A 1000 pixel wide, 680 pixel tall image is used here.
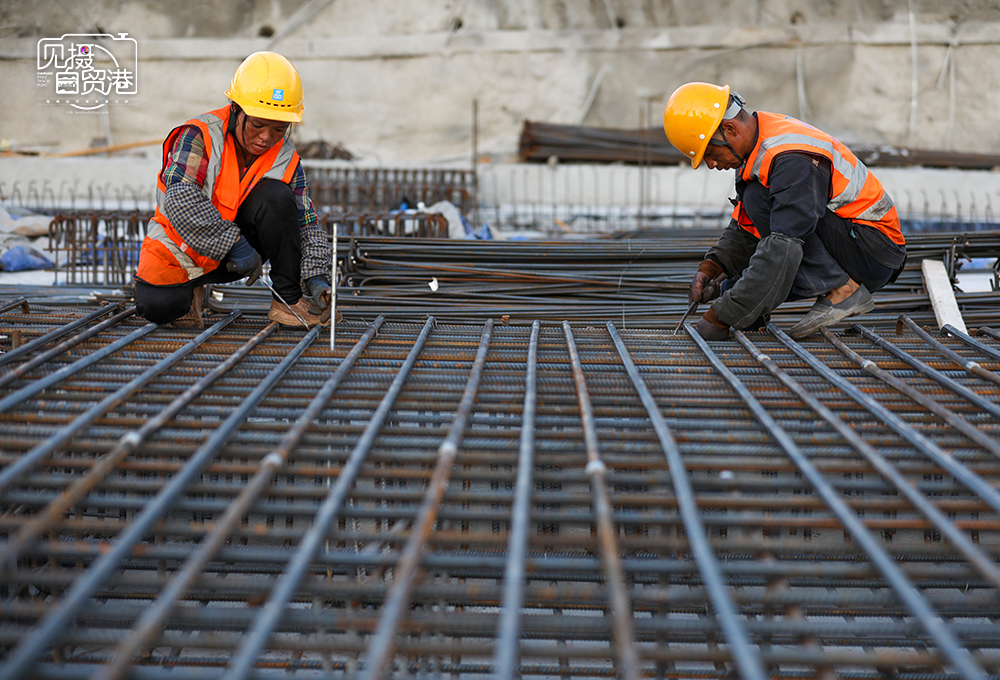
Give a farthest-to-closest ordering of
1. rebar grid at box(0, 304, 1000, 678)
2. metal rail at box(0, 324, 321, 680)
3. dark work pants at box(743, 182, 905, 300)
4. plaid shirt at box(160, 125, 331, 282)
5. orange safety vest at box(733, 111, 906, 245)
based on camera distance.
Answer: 1. dark work pants at box(743, 182, 905, 300)
2. orange safety vest at box(733, 111, 906, 245)
3. plaid shirt at box(160, 125, 331, 282)
4. rebar grid at box(0, 304, 1000, 678)
5. metal rail at box(0, 324, 321, 680)

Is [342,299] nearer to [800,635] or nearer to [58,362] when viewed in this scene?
[58,362]

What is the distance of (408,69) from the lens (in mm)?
16125

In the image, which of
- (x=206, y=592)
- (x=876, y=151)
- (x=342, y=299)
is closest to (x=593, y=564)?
(x=206, y=592)

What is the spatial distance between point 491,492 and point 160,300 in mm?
2179

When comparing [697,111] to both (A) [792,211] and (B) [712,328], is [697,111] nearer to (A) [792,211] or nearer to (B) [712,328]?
(A) [792,211]

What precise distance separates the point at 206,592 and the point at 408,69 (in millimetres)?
14727

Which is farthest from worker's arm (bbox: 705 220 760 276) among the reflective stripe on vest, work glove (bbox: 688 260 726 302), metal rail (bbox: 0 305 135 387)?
metal rail (bbox: 0 305 135 387)

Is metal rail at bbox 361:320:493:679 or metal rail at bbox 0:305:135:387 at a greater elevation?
metal rail at bbox 0:305:135:387

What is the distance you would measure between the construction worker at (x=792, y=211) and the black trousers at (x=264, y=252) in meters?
1.87

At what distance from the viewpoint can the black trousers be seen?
354cm

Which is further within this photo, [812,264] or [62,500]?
[812,264]

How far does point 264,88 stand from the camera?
3.35m

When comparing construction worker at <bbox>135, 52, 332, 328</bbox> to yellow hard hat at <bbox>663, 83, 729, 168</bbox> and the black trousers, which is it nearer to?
the black trousers

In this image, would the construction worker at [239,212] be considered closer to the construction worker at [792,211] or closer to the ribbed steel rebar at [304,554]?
the ribbed steel rebar at [304,554]
